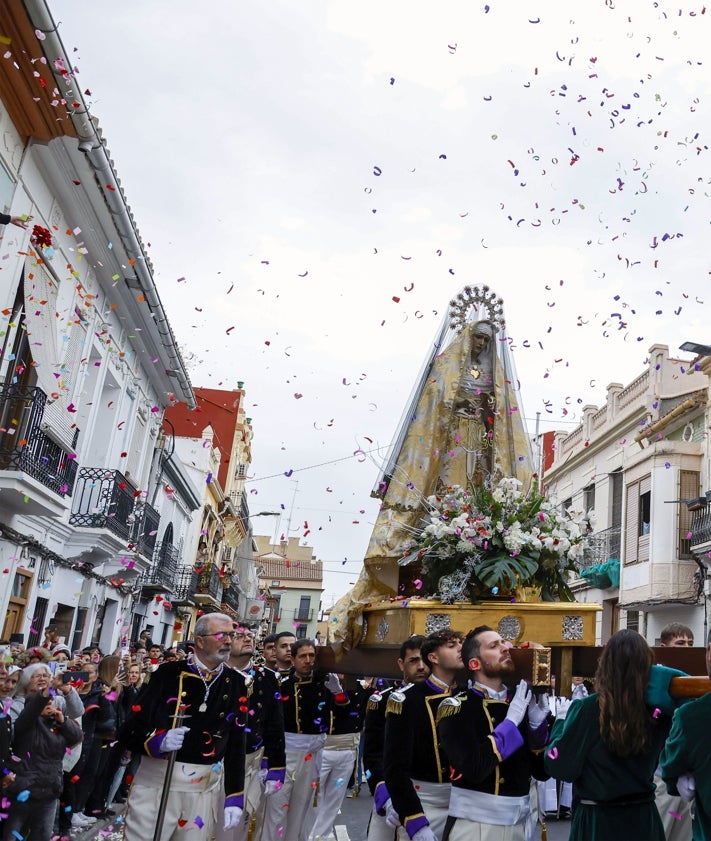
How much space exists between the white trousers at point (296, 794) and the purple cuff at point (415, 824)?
3.21 metres

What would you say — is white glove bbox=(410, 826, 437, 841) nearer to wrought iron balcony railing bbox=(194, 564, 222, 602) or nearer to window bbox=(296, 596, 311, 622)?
wrought iron balcony railing bbox=(194, 564, 222, 602)

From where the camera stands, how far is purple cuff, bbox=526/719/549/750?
3840 mm

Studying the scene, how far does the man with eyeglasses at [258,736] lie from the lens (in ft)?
20.0

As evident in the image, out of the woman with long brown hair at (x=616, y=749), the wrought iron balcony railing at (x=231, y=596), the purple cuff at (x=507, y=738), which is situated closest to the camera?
the woman with long brown hair at (x=616, y=749)

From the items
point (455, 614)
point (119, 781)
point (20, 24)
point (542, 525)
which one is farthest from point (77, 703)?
point (20, 24)

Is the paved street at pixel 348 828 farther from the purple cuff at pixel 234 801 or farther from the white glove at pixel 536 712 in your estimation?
the white glove at pixel 536 712

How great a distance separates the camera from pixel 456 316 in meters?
7.37

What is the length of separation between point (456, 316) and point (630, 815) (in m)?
4.63

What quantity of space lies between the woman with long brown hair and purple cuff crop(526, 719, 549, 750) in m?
0.28

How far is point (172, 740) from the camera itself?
457 cm

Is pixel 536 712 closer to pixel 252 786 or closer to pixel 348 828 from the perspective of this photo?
pixel 252 786

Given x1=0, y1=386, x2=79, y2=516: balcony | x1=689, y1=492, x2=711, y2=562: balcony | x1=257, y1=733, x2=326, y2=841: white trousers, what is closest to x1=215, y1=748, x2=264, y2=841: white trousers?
x1=257, y1=733, x2=326, y2=841: white trousers

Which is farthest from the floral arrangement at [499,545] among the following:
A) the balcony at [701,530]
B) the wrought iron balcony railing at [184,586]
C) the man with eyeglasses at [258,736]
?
the wrought iron balcony railing at [184,586]

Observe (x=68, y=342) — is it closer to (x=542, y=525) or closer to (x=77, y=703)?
(x=77, y=703)
